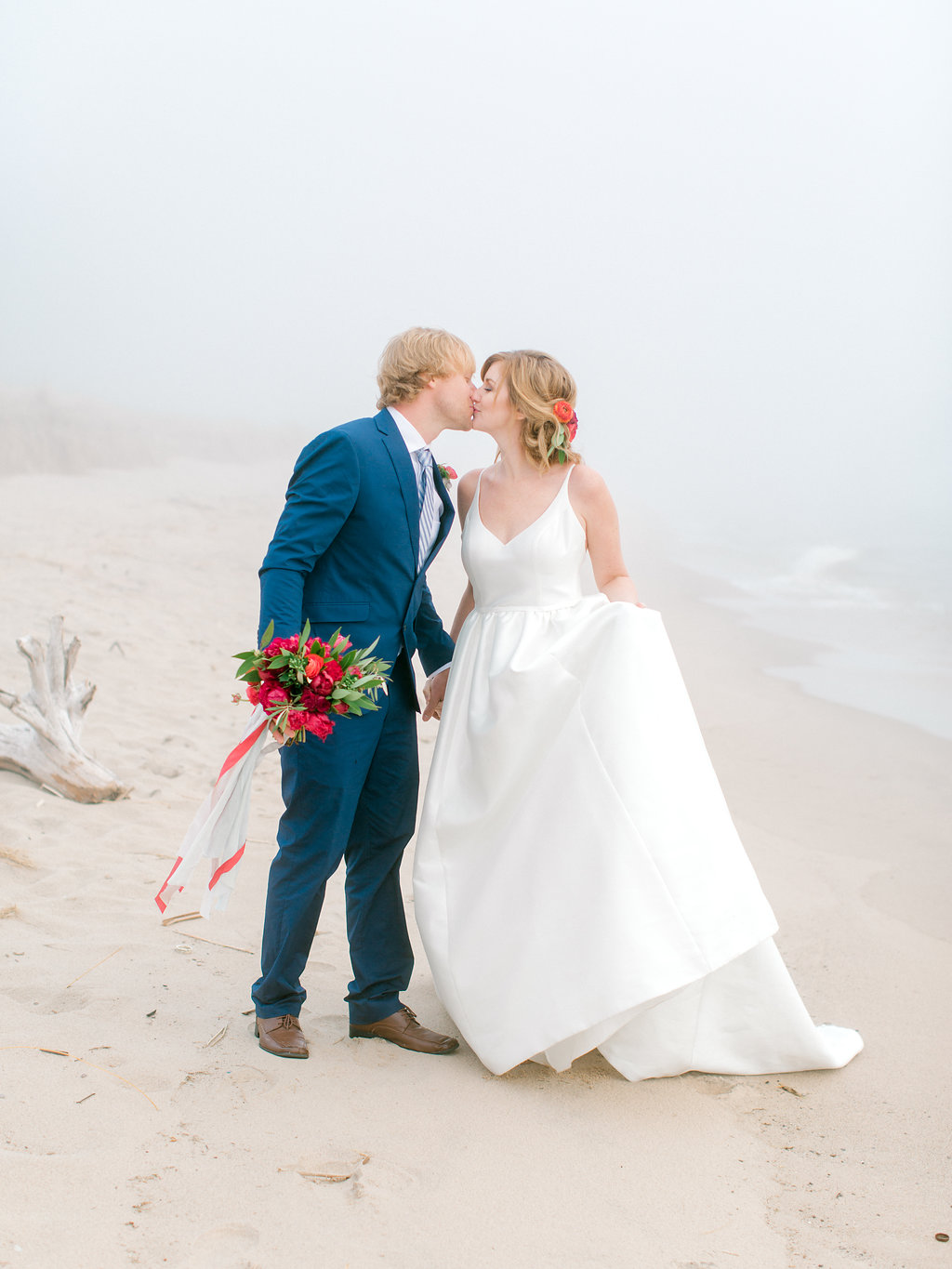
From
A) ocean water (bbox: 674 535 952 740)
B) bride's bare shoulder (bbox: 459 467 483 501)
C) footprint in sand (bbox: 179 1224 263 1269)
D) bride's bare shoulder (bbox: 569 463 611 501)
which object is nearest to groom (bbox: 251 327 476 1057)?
bride's bare shoulder (bbox: 459 467 483 501)

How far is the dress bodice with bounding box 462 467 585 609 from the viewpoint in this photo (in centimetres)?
309

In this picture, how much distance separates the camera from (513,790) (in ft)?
9.57

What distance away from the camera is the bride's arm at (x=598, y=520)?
3.17 metres

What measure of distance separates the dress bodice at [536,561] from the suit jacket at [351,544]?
0.71 ft

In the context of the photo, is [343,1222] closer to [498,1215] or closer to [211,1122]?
[498,1215]

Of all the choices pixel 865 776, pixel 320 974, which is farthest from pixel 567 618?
pixel 865 776

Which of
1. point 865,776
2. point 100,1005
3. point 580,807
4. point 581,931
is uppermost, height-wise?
point 580,807

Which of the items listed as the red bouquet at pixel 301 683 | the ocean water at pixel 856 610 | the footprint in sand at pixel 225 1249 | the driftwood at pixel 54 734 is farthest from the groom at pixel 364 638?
the ocean water at pixel 856 610

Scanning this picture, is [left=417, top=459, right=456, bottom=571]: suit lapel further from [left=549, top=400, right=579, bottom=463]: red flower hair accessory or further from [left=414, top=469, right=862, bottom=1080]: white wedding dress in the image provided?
[left=549, top=400, right=579, bottom=463]: red flower hair accessory

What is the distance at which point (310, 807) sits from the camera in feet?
9.61

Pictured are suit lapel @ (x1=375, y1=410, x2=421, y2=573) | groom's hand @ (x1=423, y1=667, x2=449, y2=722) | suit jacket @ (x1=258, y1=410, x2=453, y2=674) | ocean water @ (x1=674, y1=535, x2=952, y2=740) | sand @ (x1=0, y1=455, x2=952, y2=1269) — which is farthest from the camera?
ocean water @ (x1=674, y1=535, x2=952, y2=740)

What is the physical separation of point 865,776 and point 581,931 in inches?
207

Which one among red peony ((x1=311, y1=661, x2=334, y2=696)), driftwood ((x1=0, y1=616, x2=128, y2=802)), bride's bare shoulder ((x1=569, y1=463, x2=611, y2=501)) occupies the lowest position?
driftwood ((x1=0, y1=616, x2=128, y2=802))

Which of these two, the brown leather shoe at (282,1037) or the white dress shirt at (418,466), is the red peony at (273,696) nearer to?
the white dress shirt at (418,466)
